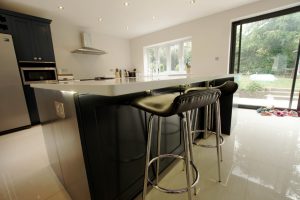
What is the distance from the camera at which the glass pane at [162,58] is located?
5258 mm

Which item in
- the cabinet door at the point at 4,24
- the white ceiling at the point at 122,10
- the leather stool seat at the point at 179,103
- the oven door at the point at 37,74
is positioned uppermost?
the white ceiling at the point at 122,10

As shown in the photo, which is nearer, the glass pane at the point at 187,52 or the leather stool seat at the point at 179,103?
the leather stool seat at the point at 179,103

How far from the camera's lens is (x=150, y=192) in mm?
1199

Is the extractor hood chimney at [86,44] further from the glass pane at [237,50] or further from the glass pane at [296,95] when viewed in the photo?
the glass pane at [296,95]

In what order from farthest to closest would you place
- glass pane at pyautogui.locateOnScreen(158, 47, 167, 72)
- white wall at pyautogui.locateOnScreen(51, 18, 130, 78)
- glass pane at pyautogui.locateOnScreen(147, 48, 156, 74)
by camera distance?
glass pane at pyautogui.locateOnScreen(147, 48, 156, 74) → glass pane at pyautogui.locateOnScreen(158, 47, 167, 72) → white wall at pyautogui.locateOnScreen(51, 18, 130, 78)

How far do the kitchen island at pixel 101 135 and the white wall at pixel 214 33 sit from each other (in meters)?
3.10

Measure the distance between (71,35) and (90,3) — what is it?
62.1 inches

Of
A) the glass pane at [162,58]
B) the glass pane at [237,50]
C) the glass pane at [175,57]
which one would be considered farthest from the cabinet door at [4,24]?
the glass pane at [237,50]

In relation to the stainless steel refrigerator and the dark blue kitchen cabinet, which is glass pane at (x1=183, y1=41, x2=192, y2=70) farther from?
the stainless steel refrigerator

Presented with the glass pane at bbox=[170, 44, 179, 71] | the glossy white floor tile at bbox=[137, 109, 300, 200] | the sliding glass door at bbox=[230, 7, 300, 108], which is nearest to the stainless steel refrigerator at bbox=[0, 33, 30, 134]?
the glossy white floor tile at bbox=[137, 109, 300, 200]

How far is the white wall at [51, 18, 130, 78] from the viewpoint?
3.86 m

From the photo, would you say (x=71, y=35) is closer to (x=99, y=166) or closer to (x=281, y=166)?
(x=99, y=166)

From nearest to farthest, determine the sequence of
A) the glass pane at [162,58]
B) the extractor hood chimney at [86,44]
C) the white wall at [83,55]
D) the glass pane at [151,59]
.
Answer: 1. the white wall at [83,55]
2. the extractor hood chimney at [86,44]
3. the glass pane at [162,58]
4. the glass pane at [151,59]

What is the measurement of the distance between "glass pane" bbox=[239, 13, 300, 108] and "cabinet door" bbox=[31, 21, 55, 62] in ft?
15.5
